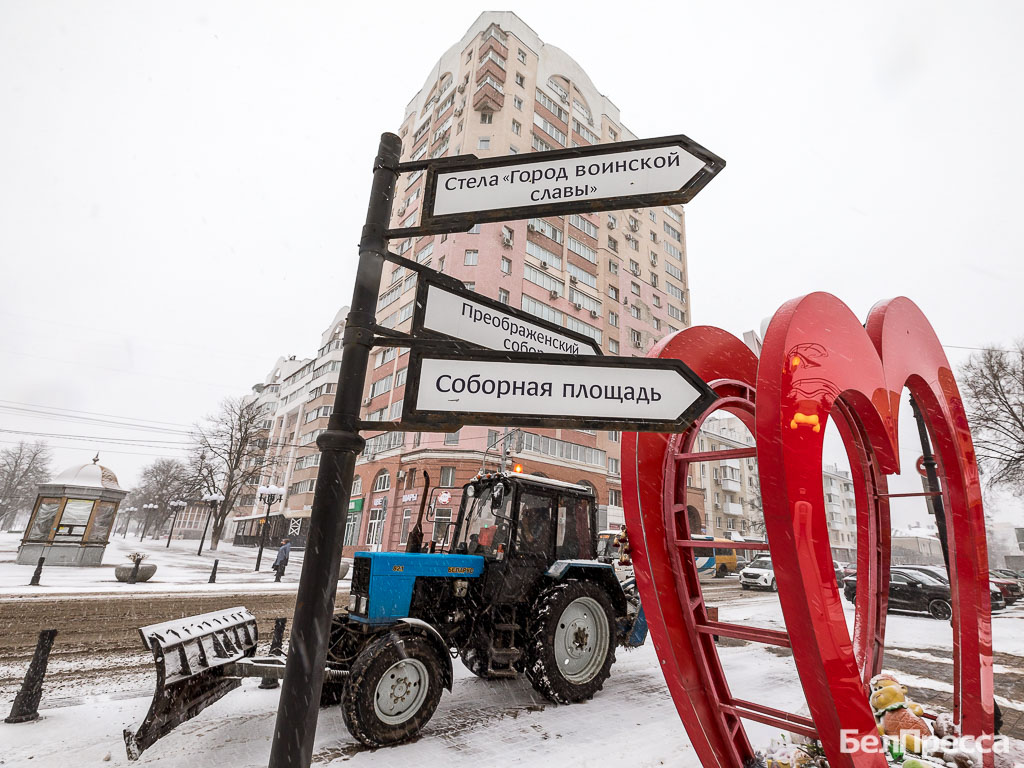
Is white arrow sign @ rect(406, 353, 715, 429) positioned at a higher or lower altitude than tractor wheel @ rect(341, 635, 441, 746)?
higher

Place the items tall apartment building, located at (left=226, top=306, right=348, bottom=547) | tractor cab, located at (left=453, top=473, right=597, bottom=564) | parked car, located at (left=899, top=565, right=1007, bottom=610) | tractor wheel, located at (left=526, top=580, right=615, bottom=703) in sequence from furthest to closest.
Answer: tall apartment building, located at (left=226, top=306, right=348, bottom=547)
parked car, located at (left=899, top=565, right=1007, bottom=610)
tractor cab, located at (left=453, top=473, right=597, bottom=564)
tractor wheel, located at (left=526, top=580, right=615, bottom=703)

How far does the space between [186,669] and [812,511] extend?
441 cm

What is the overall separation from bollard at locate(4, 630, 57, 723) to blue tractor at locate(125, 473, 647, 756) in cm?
131

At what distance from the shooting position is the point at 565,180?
253cm

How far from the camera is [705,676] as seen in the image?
3.06m

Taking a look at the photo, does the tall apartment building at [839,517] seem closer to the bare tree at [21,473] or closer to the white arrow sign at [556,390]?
the white arrow sign at [556,390]

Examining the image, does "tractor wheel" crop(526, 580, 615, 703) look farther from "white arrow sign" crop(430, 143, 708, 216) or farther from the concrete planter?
the concrete planter

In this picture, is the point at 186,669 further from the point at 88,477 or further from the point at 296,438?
the point at 296,438

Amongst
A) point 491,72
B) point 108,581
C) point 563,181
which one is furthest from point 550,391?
point 491,72

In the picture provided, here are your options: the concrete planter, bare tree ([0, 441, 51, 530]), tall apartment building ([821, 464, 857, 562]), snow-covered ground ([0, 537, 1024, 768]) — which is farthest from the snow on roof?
tall apartment building ([821, 464, 857, 562])

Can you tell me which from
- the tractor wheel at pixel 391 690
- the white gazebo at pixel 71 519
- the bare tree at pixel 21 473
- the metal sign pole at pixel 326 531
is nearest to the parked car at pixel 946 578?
the tractor wheel at pixel 391 690

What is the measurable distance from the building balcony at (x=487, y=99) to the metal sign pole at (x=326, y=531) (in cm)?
3529

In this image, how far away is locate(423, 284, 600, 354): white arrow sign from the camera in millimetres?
2535

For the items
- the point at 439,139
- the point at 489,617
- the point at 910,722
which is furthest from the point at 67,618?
the point at 439,139
